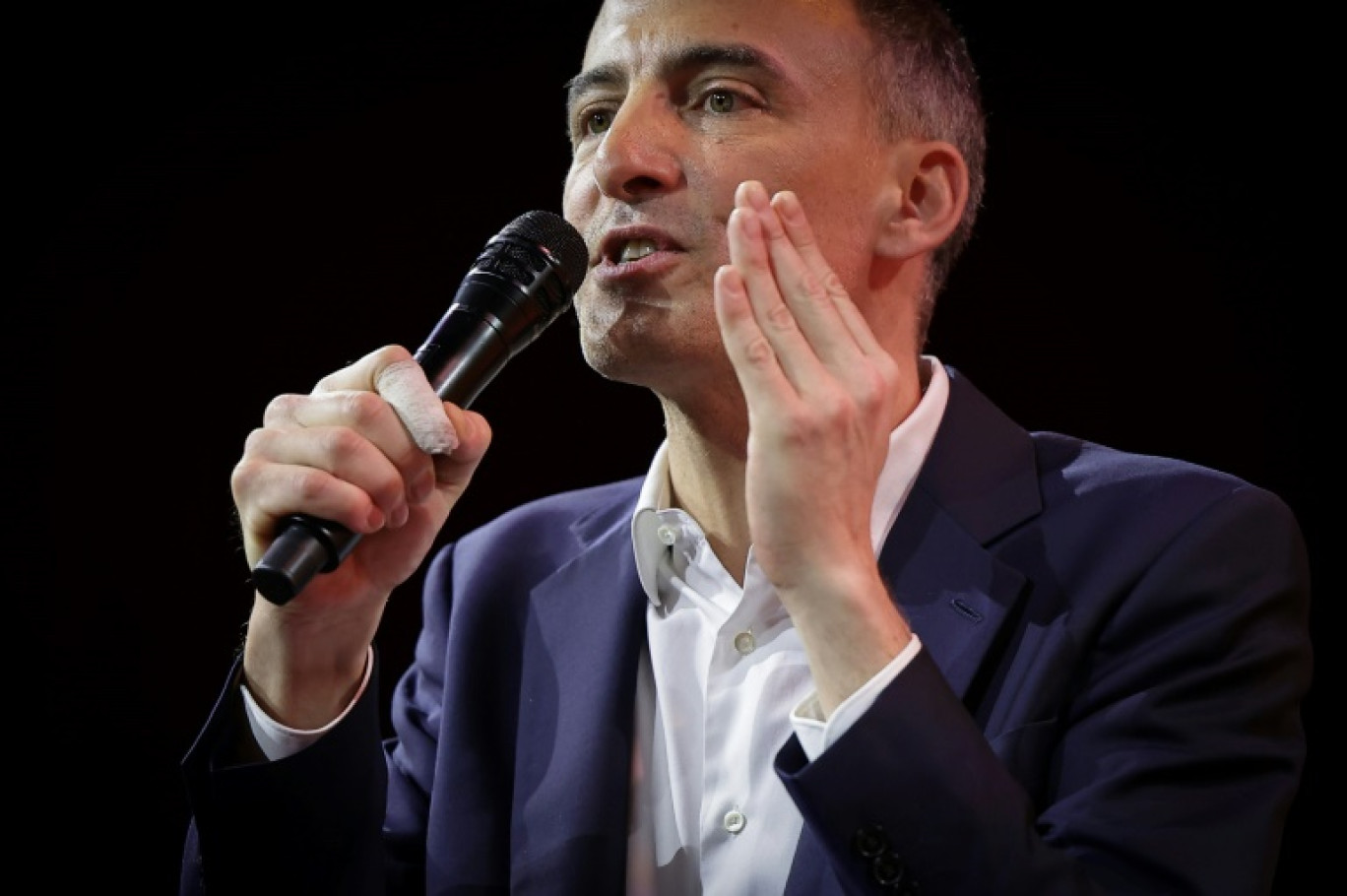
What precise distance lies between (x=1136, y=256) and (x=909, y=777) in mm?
1465

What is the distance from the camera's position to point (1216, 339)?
2.57 metres

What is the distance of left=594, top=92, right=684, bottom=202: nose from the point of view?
194 cm

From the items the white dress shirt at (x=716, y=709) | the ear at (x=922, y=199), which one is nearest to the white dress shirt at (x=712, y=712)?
the white dress shirt at (x=716, y=709)

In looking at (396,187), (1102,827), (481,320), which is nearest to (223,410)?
(396,187)

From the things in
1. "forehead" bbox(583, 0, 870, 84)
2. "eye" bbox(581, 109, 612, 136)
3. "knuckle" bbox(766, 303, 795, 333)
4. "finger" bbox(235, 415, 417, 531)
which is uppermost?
"forehead" bbox(583, 0, 870, 84)

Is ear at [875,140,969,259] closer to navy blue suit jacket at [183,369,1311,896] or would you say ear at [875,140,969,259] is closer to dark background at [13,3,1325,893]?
navy blue suit jacket at [183,369,1311,896]

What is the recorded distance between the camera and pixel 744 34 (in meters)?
2.03

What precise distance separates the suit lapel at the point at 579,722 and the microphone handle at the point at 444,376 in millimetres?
539

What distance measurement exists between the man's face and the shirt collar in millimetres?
191

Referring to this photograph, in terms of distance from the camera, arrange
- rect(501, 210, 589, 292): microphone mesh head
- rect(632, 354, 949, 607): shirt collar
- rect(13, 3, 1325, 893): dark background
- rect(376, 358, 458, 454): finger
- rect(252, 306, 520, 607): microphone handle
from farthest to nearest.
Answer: rect(13, 3, 1325, 893): dark background → rect(632, 354, 949, 607): shirt collar → rect(501, 210, 589, 292): microphone mesh head → rect(376, 358, 458, 454): finger → rect(252, 306, 520, 607): microphone handle

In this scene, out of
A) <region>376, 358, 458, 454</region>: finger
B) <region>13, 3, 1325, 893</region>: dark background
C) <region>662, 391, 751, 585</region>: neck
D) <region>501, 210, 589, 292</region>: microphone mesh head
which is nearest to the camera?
<region>376, 358, 458, 454</region>: finger

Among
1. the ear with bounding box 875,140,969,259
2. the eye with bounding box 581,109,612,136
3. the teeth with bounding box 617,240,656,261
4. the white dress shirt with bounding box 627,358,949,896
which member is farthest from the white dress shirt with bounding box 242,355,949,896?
the eye with bounding box 581,109,612,136

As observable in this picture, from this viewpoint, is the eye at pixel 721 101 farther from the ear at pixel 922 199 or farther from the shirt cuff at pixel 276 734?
the shirt cuff at pixel 276 734

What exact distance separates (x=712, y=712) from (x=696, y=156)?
738 millimetres
